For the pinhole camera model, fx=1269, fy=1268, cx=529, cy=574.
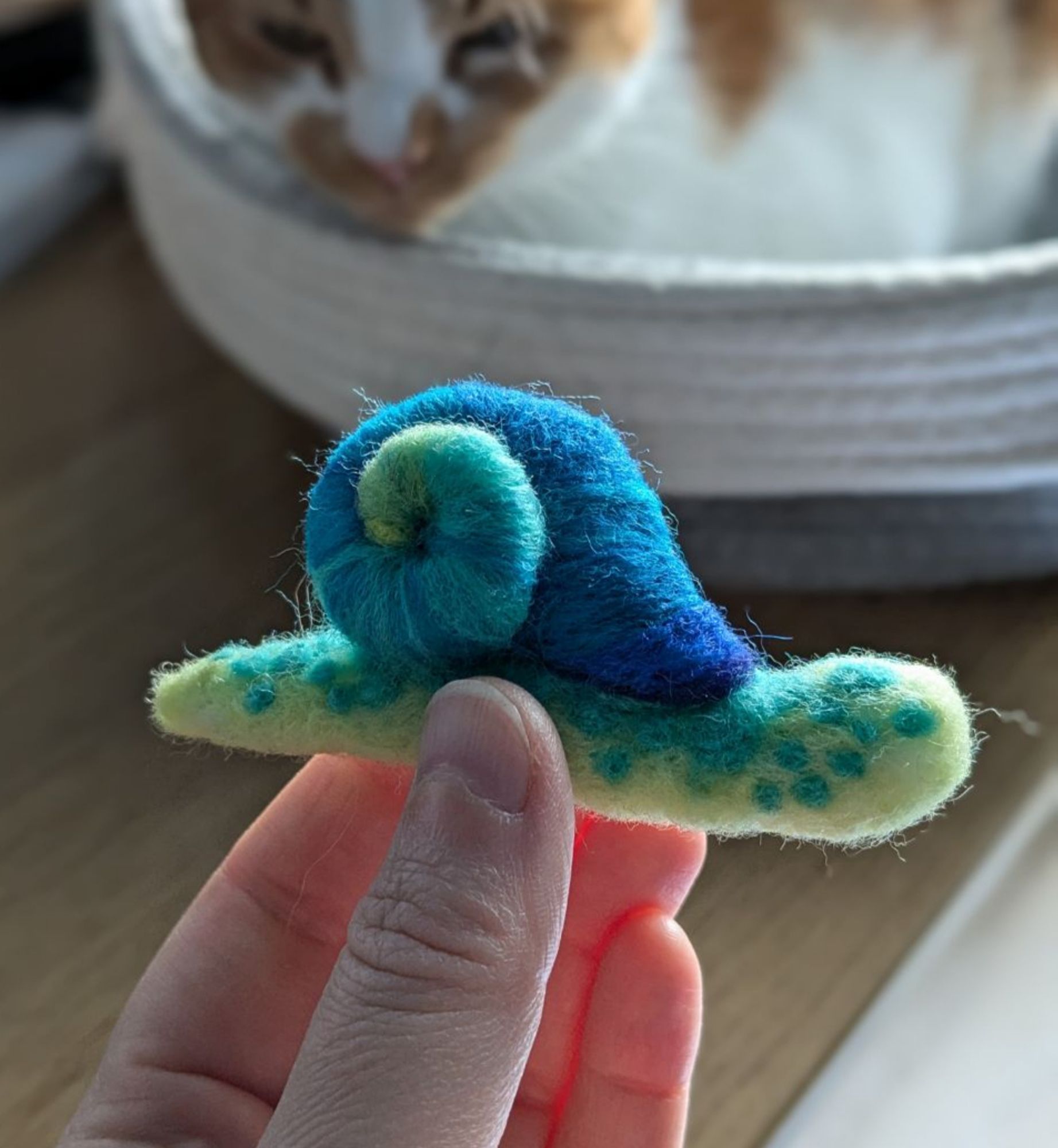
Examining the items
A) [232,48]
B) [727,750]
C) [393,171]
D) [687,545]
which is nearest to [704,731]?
[727,750]

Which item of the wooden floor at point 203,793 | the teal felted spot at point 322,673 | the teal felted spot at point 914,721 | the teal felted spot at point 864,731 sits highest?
the teal felted spot at point 914,721

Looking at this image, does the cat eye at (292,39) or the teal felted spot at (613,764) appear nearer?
the teal felted spot at (613,764)

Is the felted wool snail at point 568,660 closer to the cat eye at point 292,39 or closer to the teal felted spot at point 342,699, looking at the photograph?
the teal felted spot at point 342,699

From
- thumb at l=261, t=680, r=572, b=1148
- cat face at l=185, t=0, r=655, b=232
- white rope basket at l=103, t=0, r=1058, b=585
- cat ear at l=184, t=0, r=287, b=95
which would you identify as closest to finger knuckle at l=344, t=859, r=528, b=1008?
thumb at l=261, t=680, r=572, b=1148

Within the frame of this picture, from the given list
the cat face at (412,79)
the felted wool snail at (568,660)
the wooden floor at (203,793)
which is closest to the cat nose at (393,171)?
the cat face at (412,79)

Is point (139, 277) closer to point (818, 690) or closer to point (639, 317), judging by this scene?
point (639, 317)

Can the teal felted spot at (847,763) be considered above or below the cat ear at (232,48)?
above

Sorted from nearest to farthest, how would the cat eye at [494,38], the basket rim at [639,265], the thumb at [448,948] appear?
the thumb at [448,948] → the basket rim at [639,265] → the cat eye at [494,38]

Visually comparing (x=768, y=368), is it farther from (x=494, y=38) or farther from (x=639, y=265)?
(x=494, y=38)
